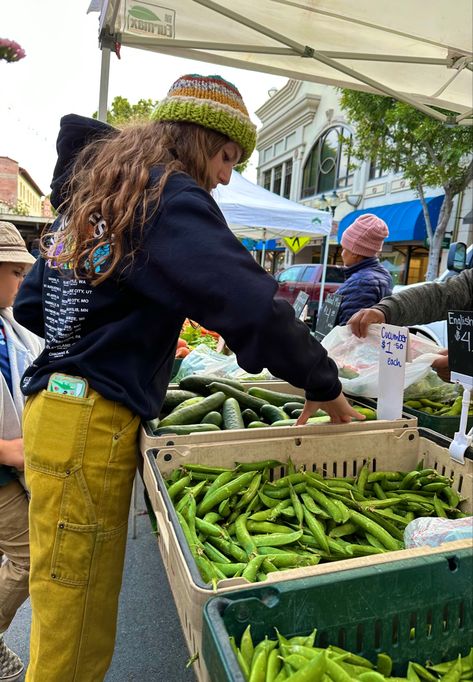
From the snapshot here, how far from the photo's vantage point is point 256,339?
1.33 meters

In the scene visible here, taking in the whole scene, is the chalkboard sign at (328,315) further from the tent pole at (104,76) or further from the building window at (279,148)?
the building window at (279,148)

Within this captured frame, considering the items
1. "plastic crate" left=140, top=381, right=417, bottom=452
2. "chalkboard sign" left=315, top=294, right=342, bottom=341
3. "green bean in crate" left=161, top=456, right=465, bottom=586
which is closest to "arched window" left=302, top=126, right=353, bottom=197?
"chalkboard sign" left=315, top=294, right=342, bottom=341

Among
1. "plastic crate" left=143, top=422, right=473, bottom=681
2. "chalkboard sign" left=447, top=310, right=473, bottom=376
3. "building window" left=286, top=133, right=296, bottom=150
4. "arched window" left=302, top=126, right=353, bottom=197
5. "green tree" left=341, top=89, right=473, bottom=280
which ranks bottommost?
"plastic crate" left=143, top=422, right=473, bottom=681

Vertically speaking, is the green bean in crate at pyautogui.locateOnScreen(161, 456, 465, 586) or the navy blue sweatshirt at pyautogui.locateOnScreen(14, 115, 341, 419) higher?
the navy blue sweatshirt at pyautogui.locateOnScreen(14, 115, 341, 419)

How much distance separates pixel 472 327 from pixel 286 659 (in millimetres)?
1332

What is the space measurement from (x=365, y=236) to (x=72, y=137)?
295 centimetres

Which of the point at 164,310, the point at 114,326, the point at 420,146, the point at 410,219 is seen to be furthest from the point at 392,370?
the point at 410,219

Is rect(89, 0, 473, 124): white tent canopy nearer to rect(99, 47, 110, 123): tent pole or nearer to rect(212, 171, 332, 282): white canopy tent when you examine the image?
rect(99, 47, 110, 123): tent pole

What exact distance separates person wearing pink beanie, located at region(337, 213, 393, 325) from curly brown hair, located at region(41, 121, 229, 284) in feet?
8.86

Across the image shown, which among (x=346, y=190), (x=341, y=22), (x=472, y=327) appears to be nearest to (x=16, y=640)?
(x=472, y=327)

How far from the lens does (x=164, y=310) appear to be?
59.0 inches

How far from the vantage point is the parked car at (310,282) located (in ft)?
41.3

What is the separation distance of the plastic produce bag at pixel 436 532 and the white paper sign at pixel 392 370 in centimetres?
73

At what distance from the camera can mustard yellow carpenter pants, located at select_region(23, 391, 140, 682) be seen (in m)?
1.52
